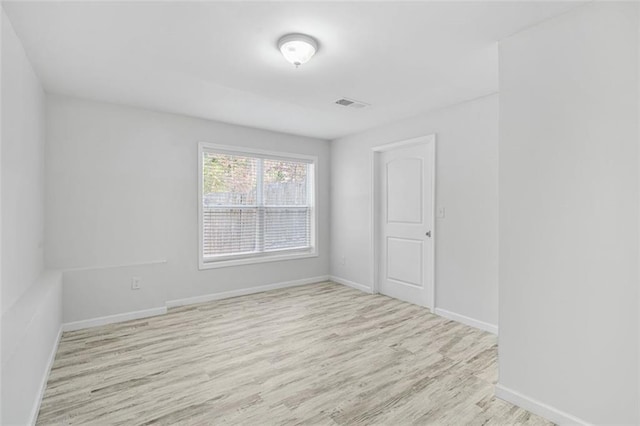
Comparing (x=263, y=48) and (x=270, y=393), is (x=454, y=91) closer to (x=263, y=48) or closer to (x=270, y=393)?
(x=263, y=48)

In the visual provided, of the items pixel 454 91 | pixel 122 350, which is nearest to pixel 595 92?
pixel 454 91

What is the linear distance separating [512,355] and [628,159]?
1332 millimetres

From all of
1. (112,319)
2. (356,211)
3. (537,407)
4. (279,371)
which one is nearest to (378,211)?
(356,211)

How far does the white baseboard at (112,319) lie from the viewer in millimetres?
3361

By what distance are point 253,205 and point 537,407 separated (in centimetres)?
387

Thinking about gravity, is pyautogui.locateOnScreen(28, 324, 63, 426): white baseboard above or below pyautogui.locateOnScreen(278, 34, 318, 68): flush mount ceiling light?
below

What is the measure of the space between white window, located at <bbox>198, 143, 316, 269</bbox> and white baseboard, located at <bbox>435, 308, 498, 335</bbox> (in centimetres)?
233

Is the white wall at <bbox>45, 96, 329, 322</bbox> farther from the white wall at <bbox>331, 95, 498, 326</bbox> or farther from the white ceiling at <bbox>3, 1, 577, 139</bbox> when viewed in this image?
the white wall at <bbox>331, 95, 498, 326</bbox>

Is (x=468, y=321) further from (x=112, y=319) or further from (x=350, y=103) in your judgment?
(x=112, y=319)

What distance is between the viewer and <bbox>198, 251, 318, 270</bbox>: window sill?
438 cm

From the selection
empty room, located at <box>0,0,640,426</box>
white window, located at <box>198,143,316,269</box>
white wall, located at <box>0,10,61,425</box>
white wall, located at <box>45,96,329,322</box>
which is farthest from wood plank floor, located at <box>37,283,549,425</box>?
white window, located at <box>198,143,316,269</box>

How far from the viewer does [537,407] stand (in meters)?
1.99

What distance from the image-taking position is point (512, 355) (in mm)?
2117

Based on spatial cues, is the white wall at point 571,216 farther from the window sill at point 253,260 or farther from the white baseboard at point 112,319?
the white baseboard at point 112,319
